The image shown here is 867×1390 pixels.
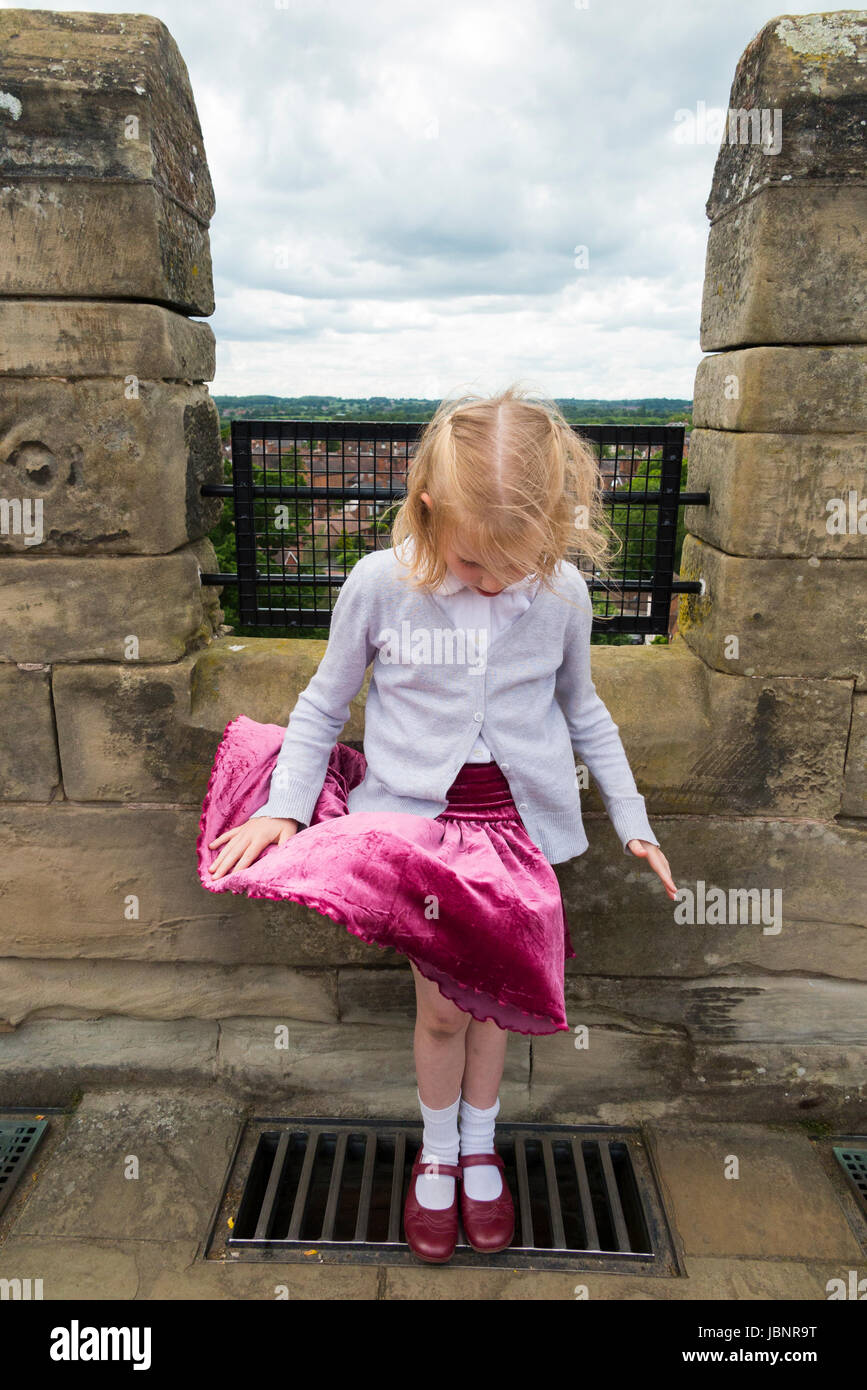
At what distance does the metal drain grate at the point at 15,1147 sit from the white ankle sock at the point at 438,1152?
117 centimetres

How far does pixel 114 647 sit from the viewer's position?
2.72 m

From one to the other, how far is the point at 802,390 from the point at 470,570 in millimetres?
1180

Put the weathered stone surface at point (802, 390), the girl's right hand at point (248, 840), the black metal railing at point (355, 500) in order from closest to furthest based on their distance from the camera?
the girl's right hand at point (248, 840) < the weathered stone surface at point (802, 390) < the black metal railing at point (355, 500)

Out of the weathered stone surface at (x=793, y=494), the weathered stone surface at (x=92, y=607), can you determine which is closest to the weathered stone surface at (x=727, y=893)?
the weathered stone surface at (x=793, y=494)

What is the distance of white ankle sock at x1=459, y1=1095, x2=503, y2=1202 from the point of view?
2459 millimetres

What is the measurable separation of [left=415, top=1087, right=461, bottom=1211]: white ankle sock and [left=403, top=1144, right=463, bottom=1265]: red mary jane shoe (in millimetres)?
12

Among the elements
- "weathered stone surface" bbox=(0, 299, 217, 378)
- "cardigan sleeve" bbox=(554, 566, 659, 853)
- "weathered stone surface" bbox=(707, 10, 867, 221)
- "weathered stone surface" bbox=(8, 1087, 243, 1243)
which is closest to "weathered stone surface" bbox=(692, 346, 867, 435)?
"weathered stone surface" bbox=(707, 10, 867, 221)

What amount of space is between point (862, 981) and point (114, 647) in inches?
99.5

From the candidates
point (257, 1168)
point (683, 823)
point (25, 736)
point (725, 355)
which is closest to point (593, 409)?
point (725, 355)

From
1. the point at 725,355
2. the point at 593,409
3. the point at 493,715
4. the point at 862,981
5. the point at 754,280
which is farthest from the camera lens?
the point at 593,409

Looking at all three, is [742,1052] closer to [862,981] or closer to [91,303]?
[862,981]

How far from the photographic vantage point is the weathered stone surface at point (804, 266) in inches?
95.1

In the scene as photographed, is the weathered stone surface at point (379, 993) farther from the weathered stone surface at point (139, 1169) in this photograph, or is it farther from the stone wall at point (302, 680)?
the weathered stone surface at point (139, 1169)

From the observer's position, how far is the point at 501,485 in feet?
5.98
